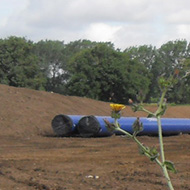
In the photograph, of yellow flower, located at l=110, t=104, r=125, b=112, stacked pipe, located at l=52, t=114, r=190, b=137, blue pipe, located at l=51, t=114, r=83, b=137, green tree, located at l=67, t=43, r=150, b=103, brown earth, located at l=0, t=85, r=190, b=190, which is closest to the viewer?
yellow flower, located at l=110, t=104, r=125, b=112

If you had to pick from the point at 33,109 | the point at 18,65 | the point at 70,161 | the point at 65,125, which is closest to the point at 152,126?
the point at 65,125

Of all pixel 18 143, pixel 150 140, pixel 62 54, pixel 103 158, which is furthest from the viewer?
pixel 62 54

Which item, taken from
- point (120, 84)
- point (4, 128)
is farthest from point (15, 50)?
point (4, 128)

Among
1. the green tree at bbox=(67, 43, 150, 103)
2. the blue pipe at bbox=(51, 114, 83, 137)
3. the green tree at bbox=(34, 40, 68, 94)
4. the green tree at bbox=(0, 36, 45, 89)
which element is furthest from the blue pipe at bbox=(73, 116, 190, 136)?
the green tree at bbox=(34, 40, 68, 94)

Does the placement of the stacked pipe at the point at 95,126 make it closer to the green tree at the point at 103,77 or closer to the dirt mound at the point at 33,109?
the dirt mound at the point at 33,109

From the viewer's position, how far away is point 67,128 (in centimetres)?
1712

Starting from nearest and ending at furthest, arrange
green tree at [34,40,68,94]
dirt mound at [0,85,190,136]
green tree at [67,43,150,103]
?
1. dirt mound at [0,85,190,136]
2. green tree at [67,43,150,103]
3. green tree at [34,40,68,94]

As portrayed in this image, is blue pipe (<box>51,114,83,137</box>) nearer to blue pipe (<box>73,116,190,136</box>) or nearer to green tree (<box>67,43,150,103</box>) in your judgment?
blue pipe (<box>73,116,190,136</box>)

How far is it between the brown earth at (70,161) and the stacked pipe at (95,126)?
47cm

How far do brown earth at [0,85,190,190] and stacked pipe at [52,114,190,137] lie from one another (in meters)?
0.47

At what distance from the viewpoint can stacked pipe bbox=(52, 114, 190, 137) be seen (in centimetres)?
1655

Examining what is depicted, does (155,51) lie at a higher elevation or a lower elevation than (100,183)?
higher

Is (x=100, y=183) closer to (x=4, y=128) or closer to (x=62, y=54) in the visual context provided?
(x=4, y=128)

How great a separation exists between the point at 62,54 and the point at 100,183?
78721 millimetres
